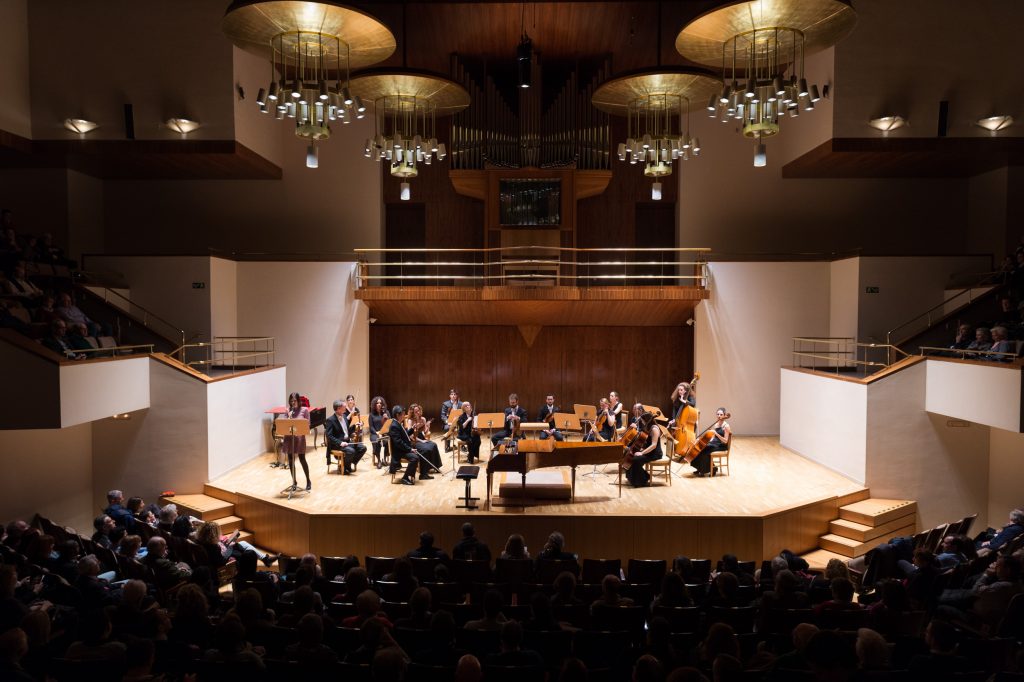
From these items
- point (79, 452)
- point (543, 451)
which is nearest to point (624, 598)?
point (543, 451)

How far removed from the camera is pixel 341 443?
34.5 feet

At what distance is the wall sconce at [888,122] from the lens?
11.9m

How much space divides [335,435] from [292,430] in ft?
4.29

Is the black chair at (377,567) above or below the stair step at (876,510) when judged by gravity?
above

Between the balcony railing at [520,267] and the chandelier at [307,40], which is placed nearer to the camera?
the chandelier at [307,40]

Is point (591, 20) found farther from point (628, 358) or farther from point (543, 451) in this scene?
point (543, 451)

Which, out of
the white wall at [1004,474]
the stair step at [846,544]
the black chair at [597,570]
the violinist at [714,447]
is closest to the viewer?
the black chair at [597,570]

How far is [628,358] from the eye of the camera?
47.5ft

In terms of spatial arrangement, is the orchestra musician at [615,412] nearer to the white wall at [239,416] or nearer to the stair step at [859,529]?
the stair step at [859,529]

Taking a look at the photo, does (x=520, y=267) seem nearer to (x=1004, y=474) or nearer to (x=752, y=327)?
(x=752, y=327)

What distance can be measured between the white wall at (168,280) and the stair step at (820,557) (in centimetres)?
1069

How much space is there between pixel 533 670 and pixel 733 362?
36.0 ft

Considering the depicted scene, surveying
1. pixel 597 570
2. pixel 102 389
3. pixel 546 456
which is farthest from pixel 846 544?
pixel 102 389

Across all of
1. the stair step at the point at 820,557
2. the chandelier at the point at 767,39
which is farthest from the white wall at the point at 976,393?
the chandelier at the point at 767,39
